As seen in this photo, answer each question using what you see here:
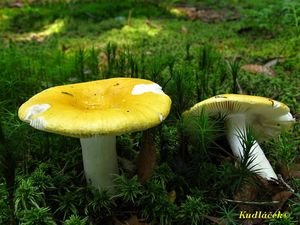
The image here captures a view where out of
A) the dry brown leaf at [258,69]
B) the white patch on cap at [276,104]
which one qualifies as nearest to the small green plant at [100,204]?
the white patch on cap at [276,104]

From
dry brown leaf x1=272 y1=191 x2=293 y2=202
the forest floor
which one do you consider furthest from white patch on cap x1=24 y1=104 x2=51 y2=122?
dry brown leaf x1=272 y1=191 x2=293 y2=202

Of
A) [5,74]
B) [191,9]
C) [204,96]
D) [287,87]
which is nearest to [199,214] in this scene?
[204,96]

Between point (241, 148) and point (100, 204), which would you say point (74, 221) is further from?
point (241, 148)

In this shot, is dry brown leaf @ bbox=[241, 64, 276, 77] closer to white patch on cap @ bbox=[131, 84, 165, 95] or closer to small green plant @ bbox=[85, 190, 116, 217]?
white patch on cap @ bbox=[131, 84, 165, 95]

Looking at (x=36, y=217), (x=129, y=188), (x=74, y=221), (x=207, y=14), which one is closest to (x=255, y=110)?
(x=129, y=188)

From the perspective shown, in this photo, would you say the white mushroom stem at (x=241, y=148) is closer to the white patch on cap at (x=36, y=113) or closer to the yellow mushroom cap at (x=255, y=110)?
the yellow mushroom cap at (x=255, y=110)
